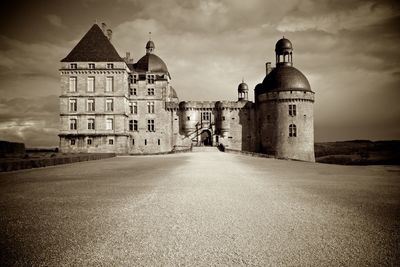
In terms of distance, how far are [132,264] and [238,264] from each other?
5.06 feet

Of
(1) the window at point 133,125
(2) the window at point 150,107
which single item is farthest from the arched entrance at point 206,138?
(1) the window at point 133,125

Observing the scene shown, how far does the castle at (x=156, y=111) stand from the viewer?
1665 inches

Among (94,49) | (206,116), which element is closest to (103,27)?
(94,49)

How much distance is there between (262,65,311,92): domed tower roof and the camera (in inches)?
1870

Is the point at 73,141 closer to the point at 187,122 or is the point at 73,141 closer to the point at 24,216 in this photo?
the point at 187,122

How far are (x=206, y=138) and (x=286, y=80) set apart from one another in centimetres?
2006

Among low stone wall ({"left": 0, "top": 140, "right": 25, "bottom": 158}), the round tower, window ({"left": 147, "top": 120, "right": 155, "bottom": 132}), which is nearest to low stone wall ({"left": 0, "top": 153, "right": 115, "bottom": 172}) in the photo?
low stone wall ({"left": 0, "top": 140, "right": 25, "bottom": 158})

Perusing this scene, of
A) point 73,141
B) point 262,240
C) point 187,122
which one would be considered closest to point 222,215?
point 262,240

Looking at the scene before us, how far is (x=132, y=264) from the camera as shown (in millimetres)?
3605

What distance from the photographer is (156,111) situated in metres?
48.8

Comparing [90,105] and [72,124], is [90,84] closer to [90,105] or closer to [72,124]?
[90,105]

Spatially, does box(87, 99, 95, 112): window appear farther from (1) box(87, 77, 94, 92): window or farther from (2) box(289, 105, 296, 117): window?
(2) box(289, 105, 296, 117): window

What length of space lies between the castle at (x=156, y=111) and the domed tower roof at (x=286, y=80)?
0.60 feet

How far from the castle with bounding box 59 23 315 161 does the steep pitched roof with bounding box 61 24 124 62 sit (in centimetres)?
16
